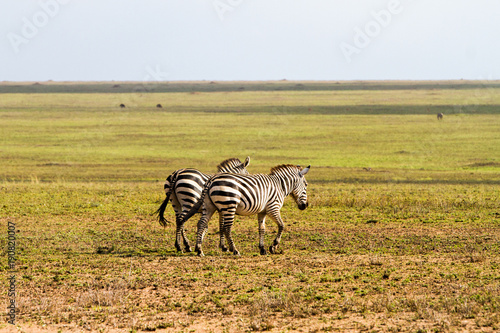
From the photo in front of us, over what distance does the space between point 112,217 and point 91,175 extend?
14134mm

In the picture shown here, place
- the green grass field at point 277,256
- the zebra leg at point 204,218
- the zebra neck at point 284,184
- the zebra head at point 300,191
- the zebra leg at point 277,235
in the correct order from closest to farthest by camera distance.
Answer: the green grass field at point 277,256 → the zebra leg at point 204,218 → the zebra leg at point 277,235 → the zebra neck at point 284,184 → the zebra head at point 300,191

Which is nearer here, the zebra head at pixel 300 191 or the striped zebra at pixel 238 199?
the striped zebra at pixel 238 199

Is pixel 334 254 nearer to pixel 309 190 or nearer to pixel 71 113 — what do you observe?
pixel 309 190

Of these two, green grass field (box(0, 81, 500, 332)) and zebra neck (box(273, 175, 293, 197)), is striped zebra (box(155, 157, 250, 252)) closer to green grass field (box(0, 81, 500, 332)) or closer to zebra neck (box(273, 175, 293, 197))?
green grass field (box(0, 81, 500, 332))

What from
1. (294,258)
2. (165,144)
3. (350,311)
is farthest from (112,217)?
(165,144)

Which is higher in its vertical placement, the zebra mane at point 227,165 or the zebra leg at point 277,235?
the zebra mane at point 227,165

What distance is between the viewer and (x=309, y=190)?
Result: 2188 centimetres

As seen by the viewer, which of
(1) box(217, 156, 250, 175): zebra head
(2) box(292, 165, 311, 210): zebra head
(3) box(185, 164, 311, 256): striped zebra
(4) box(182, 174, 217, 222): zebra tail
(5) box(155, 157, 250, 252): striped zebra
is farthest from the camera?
(1) box(217, 156, 250, 175): zebra head

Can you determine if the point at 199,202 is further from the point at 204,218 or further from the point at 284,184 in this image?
the point at 284,184

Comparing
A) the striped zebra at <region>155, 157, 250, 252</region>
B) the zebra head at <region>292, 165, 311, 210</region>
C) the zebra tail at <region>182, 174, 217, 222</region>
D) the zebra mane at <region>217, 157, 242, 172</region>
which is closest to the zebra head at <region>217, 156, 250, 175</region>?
the zebra mane at <region>217, 157, 242, 172</region>

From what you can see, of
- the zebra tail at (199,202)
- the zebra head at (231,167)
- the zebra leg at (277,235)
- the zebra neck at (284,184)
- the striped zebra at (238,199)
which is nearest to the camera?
the striped zebra at (238,199)

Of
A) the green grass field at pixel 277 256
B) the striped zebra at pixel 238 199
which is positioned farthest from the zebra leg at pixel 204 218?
the green grass field at pixel 277 256

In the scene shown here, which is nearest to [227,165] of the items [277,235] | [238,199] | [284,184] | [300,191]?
[284,184]

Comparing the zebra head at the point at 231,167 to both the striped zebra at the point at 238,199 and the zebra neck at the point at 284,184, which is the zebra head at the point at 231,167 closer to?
the zebra neck at the point at 284,184
